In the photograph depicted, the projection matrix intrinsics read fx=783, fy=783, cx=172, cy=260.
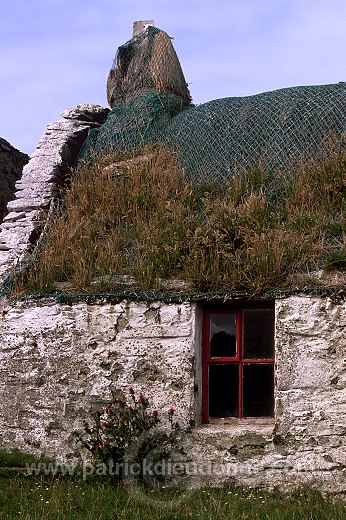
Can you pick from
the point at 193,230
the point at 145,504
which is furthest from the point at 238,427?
A: the point at 193,230

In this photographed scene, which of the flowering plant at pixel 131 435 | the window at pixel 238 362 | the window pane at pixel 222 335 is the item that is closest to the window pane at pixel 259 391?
the window at pixel 238 362

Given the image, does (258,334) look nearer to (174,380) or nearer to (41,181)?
(174,380)

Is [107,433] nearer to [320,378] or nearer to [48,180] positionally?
[320,378]

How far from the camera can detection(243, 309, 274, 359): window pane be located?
23.2ft

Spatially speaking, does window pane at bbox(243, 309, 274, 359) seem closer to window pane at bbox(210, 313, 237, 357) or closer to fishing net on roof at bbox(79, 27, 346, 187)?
window pane at bbox(210, 313, 237, 357)

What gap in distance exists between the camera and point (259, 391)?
23.1ft

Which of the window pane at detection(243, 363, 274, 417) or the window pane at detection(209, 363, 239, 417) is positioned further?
the window pane at detection(209, 363, 239, 417)

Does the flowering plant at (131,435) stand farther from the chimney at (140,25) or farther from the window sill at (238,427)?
the chimney at (140,25)

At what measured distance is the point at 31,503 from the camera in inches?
248

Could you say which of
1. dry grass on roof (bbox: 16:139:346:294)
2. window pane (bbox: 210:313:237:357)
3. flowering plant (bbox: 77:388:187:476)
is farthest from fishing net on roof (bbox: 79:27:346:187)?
flowering plant (bbox: 77:388:187:476)

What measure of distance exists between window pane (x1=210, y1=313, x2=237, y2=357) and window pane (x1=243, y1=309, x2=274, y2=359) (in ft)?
0.40

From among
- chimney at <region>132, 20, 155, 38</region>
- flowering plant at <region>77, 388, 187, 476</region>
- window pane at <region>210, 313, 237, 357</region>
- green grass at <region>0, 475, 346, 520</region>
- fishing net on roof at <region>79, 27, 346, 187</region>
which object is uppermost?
chimney at <region>132, 20, 155, 38</region>

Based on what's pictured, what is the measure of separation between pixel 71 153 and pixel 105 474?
430 cm

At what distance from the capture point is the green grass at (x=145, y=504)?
589cm
